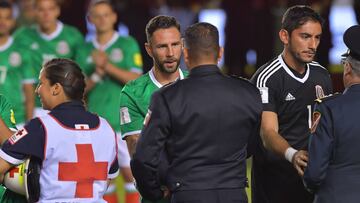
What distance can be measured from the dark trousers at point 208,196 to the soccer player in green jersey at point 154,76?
3.42 feet

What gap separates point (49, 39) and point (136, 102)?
432 centimetres

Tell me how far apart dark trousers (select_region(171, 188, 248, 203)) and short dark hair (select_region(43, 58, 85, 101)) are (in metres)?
0.85

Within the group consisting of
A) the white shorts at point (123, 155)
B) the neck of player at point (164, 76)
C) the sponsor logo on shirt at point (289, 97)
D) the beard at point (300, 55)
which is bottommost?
the white shorts at point (123, 155)

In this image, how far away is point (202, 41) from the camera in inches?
244

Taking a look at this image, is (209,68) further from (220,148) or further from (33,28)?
(33,28)

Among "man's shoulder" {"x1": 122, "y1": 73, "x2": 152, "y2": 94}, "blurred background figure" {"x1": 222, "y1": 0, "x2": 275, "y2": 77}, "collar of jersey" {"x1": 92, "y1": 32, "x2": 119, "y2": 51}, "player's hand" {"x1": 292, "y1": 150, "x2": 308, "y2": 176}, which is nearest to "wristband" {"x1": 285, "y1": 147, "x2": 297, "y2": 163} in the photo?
"player's hand" {"x1": 292, "y1": 150, "x2": 308, "y2": 176}

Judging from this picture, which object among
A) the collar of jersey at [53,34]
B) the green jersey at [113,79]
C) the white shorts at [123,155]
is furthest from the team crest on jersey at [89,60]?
the white shorts at [123,155]

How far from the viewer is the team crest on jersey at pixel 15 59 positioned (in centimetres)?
1108

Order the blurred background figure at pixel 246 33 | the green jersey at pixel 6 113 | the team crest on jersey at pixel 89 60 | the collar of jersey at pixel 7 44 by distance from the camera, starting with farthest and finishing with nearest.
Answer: the blurred background figure at pixel 246 33 < the collar of jersey at pixel 7 44 < the team crest on jersey at pixel 89 60 < the green jersey at pixel 6 113

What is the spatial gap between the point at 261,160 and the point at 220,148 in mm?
1548

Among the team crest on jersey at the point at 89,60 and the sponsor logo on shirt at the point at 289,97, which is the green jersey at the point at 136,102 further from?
the team crest on jersey at the point at 89,60

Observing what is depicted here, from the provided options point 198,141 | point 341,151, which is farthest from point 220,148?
point 341,151

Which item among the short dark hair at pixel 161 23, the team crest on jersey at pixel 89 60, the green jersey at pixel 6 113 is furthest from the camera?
the team crest on jersey at pixel 89 60

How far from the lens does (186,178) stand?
6.21m
